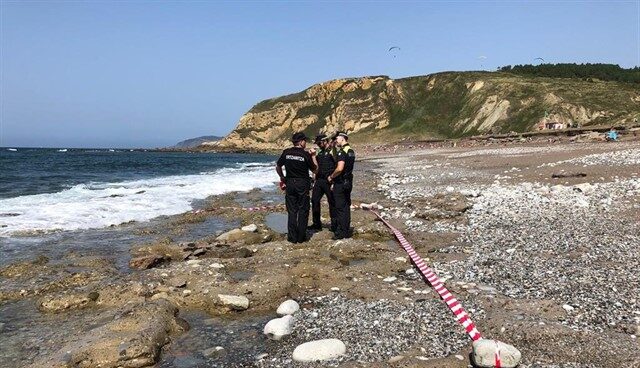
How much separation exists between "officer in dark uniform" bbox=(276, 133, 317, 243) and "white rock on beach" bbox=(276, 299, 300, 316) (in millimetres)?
3796

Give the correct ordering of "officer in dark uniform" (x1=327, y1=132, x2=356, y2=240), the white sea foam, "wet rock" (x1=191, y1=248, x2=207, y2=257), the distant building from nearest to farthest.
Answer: "wet rock" (x1=191, y1=248, x2=207, y2=257) < "officer in dark uniform" (x1=327, y1=132, x2=356, y2=240) < the white sea foam < the distant building

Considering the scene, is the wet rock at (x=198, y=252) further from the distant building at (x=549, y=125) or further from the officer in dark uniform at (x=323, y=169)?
the distant building at (x=549, y=125)

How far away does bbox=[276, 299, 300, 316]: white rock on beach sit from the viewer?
6641mm

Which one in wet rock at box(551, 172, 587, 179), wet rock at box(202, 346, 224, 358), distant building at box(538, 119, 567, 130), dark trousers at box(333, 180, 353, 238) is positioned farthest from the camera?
distant building at box(538, 119, 567, 130)

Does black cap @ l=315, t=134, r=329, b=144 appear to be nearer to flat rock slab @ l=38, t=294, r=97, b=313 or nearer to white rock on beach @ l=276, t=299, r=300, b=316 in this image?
white rock on beach @ l=276, t=299, r=300, b=316

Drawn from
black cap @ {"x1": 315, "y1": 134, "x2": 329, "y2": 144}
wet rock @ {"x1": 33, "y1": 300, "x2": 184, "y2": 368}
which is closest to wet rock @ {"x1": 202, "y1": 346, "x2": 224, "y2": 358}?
wet rock @ {"x1": 33, "y1": 300, "x2": 184, "y2": 368}

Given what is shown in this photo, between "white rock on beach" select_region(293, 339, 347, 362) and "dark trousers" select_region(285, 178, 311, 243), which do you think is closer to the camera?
"white rock on beach" select_region(293, 339, 347, 362)

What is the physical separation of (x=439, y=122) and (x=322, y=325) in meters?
96.4

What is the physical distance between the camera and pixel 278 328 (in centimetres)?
597

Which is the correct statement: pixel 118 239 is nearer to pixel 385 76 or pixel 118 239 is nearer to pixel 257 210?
pixel 257 210

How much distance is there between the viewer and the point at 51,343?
19.0ft

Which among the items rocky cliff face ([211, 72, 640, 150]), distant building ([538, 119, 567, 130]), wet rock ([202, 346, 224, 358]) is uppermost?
rocky cliff face ([211, 72, 640, 150])

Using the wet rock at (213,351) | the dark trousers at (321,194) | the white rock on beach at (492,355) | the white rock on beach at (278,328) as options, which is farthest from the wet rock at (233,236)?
the white rock on beach at (492,355)

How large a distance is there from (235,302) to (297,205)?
387 centimetres
